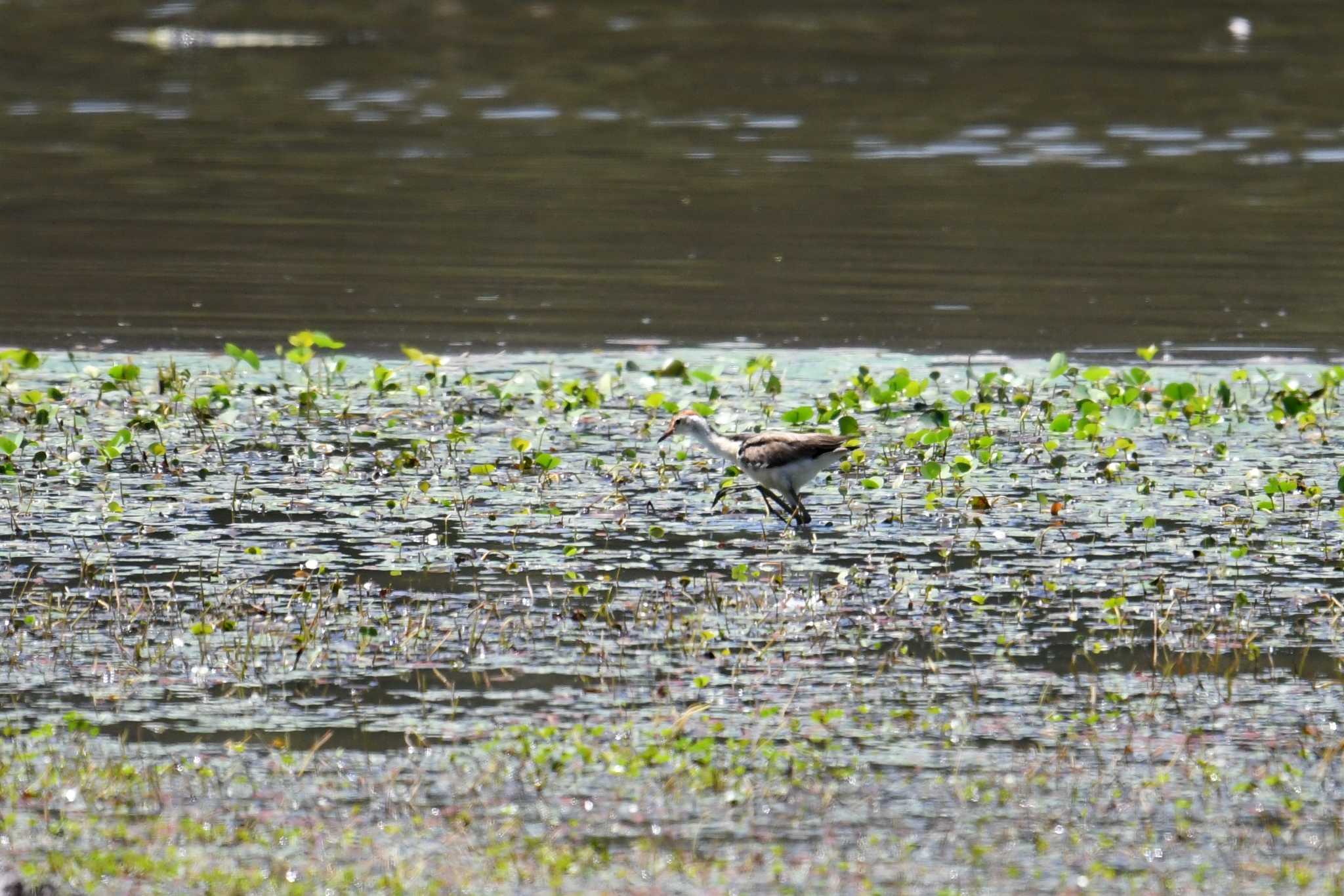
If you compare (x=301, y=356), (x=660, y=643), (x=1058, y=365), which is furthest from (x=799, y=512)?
(x=301, y=356)

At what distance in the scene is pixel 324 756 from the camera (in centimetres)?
709

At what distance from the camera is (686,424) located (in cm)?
1127

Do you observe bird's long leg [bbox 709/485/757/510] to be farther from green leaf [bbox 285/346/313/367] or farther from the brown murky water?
the brown murky water

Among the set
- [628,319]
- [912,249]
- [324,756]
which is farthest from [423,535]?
[912,249]

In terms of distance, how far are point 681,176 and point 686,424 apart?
14.1 metres

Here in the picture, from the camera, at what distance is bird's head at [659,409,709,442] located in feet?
36.9

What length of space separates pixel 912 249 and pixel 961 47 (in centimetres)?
1648

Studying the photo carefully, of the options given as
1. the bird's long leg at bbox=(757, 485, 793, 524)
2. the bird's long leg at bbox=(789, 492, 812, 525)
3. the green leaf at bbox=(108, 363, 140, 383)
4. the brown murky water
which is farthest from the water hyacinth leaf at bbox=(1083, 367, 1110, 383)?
the green leaf at bbox=(108, 363, 140, 383)

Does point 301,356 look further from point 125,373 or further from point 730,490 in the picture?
point 730,490

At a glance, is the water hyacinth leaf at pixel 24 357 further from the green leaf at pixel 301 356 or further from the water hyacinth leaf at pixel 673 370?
the water hyacinth leaf at pixel 673 370

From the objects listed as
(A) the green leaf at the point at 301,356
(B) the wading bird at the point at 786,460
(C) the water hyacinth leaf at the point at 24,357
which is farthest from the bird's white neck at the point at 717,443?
(C) the water hyacinth leaf at the point at 24,357

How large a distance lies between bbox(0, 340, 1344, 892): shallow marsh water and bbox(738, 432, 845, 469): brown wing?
39 centimetres

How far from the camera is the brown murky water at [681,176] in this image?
17531mm

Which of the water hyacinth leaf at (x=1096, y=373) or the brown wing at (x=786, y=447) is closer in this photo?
the brown wing at (x=786, y=447)
